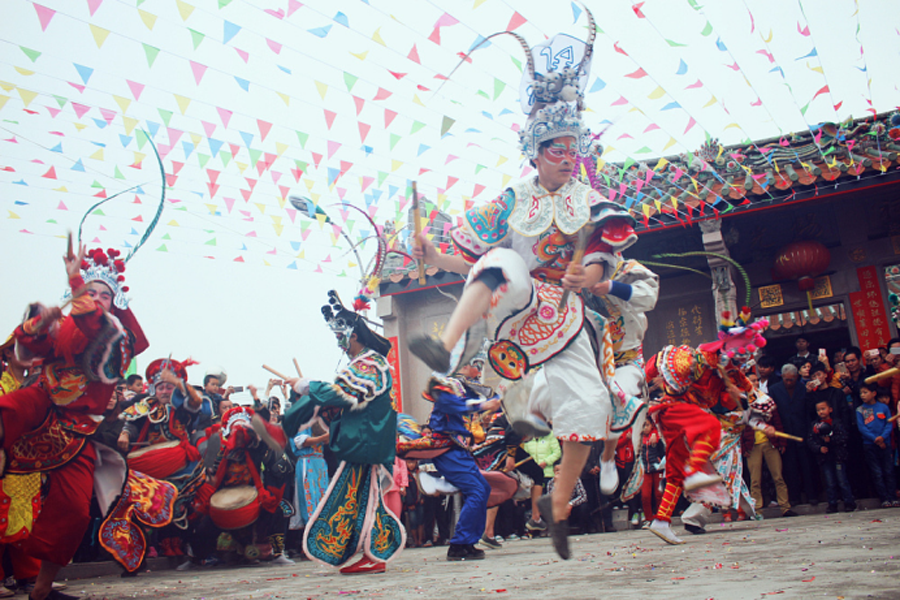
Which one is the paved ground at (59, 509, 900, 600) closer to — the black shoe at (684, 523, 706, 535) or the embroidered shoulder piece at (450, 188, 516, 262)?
the black shoe at (684, 523, 706, 535)

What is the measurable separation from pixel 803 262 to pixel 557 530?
28.5 ft

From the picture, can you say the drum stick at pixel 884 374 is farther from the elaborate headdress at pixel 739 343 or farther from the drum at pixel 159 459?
the drum at pixel 159 459

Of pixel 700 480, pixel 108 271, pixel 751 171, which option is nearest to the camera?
pixel 108 271

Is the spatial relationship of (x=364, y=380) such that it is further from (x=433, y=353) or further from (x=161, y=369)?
(x=161, y=369)

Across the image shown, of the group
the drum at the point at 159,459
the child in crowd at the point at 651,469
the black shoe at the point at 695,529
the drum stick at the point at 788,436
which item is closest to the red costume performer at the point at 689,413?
the black shoe at the point at 695,529

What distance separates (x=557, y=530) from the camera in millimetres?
3010

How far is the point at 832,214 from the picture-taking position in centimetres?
1045

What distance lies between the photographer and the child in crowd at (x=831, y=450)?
25.2 feet

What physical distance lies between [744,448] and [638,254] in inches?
149

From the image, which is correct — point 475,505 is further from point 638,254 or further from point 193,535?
point 638,254

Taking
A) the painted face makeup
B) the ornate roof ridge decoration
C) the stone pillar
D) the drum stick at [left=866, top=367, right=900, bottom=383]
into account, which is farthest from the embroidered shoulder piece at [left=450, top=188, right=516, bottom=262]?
the stone pillar

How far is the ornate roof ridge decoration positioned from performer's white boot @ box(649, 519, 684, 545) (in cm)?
460

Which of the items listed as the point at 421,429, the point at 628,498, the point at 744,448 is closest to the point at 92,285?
Answer: the point at 421,429

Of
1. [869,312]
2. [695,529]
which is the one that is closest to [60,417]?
[695,529]
